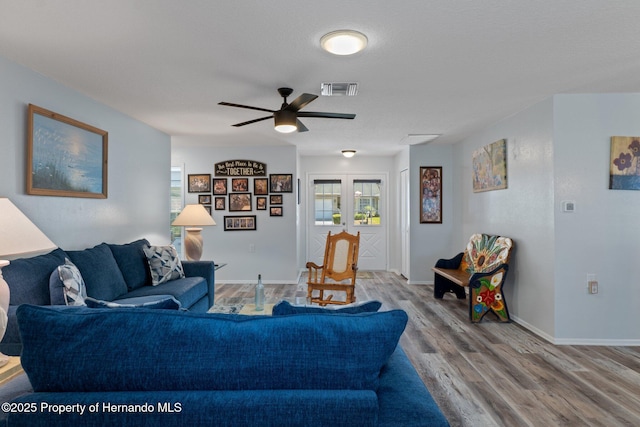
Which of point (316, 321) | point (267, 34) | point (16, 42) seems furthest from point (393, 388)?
point (16, 42)

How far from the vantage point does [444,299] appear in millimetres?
4996

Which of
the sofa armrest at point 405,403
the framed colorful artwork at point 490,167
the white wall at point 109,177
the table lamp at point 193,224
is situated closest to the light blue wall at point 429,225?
the framed colorful artwork at point 490,167

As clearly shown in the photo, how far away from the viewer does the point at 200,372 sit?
103cm

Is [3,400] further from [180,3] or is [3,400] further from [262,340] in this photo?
[180,3]

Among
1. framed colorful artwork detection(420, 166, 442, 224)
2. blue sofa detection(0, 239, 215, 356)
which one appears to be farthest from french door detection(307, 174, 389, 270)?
blue sofa detection(0, 239, 215, 356)

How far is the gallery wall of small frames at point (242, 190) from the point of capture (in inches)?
240

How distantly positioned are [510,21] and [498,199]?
2798 mm

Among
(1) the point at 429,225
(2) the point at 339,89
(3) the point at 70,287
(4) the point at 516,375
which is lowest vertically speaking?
(4) the point at 516,375

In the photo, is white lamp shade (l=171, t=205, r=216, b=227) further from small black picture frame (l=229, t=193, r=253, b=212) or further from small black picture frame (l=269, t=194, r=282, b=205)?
small black picture frame (l=269, t=194, r=282, b=205)

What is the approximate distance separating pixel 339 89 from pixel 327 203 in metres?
4.42

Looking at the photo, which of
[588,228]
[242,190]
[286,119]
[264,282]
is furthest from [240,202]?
[588,228]

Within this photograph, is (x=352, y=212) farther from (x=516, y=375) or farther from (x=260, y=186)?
(x=516, y=375)

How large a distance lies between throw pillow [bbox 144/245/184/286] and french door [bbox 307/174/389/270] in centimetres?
378

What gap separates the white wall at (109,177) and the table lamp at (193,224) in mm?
440
